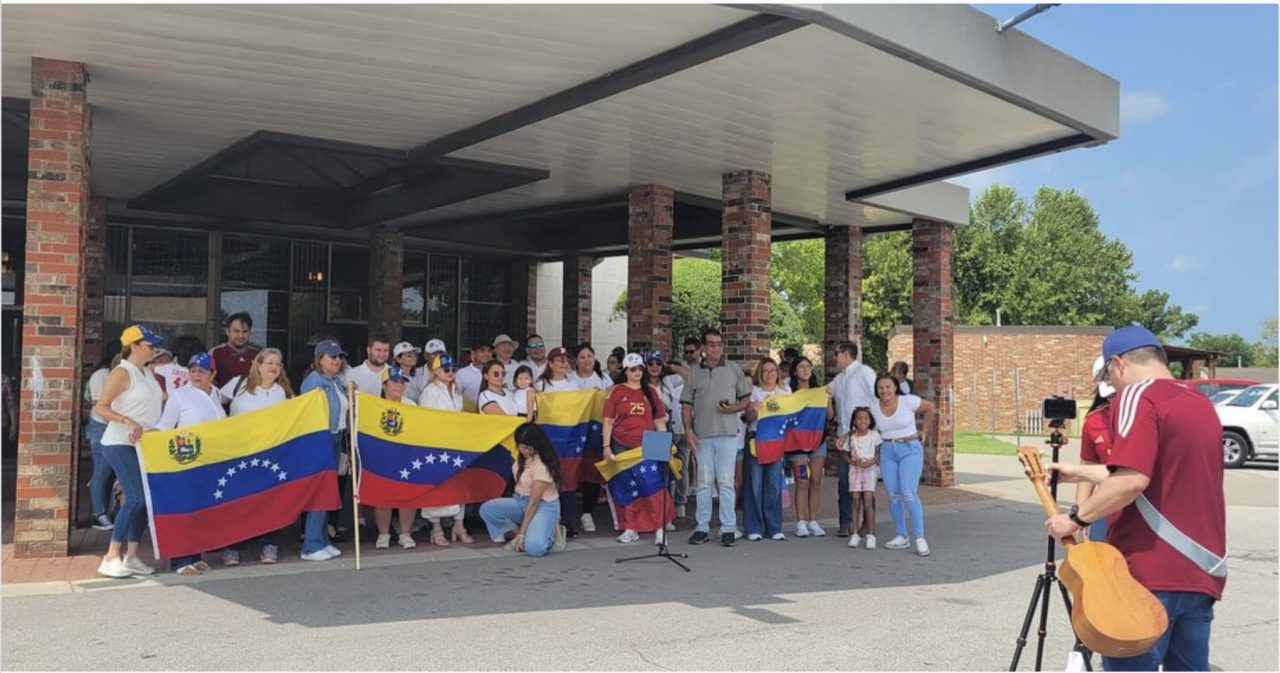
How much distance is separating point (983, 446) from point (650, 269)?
589 inches

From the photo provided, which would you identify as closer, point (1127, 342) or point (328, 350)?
point (1127, 342)

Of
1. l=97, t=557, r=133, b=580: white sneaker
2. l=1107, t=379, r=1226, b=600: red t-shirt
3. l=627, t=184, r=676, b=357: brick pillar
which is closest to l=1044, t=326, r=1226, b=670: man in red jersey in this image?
l=1107, t=379, r=1226, b=600: red t-shirt

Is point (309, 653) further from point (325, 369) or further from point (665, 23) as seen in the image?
point (665, 23)

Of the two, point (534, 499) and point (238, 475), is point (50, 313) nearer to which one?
point (238, 475)

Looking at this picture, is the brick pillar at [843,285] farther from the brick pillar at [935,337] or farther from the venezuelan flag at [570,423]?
the venezuelan flag at [570,423]

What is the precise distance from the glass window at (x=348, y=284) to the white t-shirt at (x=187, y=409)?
426 inches

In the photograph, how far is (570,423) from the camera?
978 cm

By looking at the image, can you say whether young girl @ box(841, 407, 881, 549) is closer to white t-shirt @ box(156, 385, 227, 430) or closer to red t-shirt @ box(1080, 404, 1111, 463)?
red t-shirt @ box(1080, 404, 1111, 463)

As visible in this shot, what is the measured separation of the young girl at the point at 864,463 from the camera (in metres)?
9.44

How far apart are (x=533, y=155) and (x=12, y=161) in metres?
6.79

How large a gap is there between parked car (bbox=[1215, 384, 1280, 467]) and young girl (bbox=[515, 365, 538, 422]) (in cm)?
1684

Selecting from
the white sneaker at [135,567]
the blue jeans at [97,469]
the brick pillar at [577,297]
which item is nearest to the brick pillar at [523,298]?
the brick pillar at [577,297]

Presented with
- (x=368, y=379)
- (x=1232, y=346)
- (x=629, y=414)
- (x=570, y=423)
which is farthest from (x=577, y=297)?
(x=1232, y=346)

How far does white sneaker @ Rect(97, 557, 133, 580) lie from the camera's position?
7.32 metres
